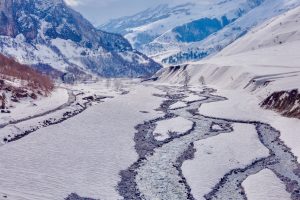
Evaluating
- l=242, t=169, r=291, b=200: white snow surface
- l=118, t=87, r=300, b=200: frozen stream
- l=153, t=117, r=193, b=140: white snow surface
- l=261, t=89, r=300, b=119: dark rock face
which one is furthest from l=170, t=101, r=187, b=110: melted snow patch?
l=242, t=169, r=291, b=200: white snow surface

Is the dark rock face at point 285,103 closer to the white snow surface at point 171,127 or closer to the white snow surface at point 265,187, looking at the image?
the white snow surface at point 171,127

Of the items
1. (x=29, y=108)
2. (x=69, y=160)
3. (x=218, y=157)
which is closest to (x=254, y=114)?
(x=218, y=157)

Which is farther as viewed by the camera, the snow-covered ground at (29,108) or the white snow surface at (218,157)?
the snow-covered ground at (29,108)

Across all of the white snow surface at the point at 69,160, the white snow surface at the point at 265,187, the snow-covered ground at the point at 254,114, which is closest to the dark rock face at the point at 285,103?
the snow-covered ground at the point at 254,114

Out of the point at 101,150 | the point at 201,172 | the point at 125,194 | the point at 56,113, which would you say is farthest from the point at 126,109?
the point at 125,194

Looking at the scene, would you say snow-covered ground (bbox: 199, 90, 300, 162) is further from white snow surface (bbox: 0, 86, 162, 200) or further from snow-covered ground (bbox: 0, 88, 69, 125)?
snow-covered ground (bbox: 0, 88, 69, 125)

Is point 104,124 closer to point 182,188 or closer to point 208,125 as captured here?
point 208,125

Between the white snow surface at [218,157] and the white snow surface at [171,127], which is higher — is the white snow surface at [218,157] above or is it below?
below
